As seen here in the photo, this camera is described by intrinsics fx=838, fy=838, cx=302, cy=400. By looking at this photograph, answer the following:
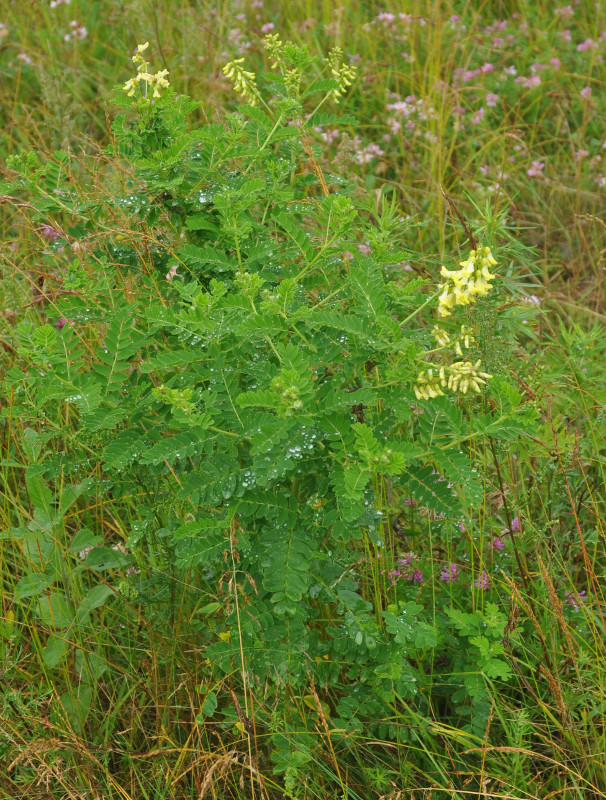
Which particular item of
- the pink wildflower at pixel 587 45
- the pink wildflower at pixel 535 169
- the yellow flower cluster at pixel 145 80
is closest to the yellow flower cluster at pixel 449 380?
the yellow flower cluster at pixel 145 80

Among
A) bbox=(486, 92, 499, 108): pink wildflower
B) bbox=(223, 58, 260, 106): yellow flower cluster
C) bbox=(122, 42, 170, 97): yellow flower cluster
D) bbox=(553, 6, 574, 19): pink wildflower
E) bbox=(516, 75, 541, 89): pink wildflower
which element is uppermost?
bbox=(122, 42, 170, 97): yellow flower cluster

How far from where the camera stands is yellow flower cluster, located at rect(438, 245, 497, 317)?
1584 mm

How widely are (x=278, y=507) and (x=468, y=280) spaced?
1.92ft

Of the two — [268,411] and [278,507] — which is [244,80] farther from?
[278,507]

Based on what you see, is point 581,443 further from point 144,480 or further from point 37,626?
point 37,626

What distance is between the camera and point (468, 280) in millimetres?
1619

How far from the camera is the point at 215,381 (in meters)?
1.70

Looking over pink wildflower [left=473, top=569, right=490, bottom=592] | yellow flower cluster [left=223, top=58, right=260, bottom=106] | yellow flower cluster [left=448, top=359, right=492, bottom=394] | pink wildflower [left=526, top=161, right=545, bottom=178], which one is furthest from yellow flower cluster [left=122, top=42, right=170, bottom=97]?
pink wildflower [left=526, top=161, right=545, bottom=178]

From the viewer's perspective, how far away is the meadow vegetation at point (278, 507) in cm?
168

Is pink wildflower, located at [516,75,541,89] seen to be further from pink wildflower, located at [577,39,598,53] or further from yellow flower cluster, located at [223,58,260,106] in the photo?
yellow flower cluster, located at [223,58,260,106]

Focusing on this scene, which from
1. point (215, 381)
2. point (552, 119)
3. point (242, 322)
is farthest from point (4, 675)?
point (552, 119)

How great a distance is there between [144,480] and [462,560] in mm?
902

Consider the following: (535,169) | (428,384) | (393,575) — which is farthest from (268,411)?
(535,169)

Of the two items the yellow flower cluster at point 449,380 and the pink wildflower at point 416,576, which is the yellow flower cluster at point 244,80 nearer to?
the yellow flower cluster at point 449,380
